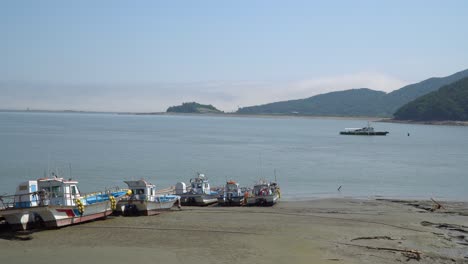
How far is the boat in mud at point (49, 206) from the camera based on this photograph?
1083 inches

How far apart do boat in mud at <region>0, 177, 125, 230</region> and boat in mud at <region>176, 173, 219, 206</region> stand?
9.85 metres

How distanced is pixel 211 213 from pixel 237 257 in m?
12.3

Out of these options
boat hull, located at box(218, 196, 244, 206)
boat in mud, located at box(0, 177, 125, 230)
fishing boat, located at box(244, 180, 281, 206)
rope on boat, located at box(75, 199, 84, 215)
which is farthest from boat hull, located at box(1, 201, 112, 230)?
fishing boat, located at box(244, 180, 281, 206)

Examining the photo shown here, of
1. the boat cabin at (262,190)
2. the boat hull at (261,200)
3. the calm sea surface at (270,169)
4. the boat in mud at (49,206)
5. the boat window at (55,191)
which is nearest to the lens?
the boat in mud at (49,206)

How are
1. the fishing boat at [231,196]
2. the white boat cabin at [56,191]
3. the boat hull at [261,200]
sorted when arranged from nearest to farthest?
the white boat cabin at [56,191], the boat hull at [261,200], the fishing boat at [231,196]

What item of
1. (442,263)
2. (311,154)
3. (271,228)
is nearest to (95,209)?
(271,228)

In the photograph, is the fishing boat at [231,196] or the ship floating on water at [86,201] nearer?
the ship floating on water at [86,201]

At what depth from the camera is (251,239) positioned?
26.4m

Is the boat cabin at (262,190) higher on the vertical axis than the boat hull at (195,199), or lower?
higher

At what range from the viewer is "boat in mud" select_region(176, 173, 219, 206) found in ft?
136

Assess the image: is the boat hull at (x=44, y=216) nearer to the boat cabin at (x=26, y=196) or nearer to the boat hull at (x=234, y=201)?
the boat cabin at (x=26, y=196)

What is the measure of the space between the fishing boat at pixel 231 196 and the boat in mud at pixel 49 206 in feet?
36.5

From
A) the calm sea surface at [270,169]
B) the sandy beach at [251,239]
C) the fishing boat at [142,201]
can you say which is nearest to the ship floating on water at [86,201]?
the fishing boat at [142,201]

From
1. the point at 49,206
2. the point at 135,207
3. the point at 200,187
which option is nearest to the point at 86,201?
the point at 135,207
